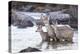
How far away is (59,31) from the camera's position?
179cm

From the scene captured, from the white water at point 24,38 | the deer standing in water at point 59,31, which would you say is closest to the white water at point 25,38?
the white water at point 24,38

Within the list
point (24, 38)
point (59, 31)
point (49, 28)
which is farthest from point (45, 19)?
point (24, 38)

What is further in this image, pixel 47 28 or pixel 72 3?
pixel 72 3

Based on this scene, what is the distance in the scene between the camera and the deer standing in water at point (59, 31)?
Answer: 69.0 inches

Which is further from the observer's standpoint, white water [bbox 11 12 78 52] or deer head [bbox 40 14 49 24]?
deer head [bbox 40 14 49 24]

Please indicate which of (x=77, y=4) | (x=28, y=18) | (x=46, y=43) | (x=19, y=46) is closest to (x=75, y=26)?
(x=77, y=4)

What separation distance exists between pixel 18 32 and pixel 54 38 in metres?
0.41

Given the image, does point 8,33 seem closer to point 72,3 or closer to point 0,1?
point 0,1

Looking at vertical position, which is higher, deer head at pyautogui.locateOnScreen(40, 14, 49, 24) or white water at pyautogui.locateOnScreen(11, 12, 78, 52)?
deer head at pyautogui.locateOnScreen(40, 14, 49, 24)

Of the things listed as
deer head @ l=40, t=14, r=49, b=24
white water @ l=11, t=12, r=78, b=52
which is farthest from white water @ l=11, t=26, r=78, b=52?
deer head @ l=40, t=14, r=49, b=24

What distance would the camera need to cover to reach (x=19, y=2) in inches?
65.4

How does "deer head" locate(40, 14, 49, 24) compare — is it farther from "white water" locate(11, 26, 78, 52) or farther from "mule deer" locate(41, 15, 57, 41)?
"white water" locate(11, 26, 78, 52)

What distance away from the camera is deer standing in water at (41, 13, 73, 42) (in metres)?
1.75

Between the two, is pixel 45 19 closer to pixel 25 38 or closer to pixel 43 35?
pixel 43 35
